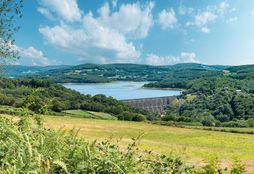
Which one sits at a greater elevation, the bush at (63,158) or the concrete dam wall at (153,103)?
the bush at (63,158)

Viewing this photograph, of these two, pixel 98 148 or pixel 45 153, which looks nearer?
pixel 45 153

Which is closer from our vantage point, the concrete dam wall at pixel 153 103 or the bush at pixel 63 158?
the bush at pixel 63 158

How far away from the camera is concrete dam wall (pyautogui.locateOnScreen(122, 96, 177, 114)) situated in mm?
139875

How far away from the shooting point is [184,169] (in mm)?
3799

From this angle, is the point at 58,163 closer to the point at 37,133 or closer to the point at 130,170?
the point at 130,170

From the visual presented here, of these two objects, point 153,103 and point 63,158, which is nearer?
point 63,158

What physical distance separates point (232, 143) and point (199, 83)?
152 meters

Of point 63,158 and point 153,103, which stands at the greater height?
point 63,158

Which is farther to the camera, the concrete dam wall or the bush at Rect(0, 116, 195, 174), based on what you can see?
the concrete dam wall

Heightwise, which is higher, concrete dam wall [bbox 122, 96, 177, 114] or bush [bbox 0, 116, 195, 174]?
bush [bbox 0, 116, 195, 174]

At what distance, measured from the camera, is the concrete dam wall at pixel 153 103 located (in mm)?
139875

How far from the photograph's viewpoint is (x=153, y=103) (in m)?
146

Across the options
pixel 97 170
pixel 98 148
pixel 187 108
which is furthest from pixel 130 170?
pixel 187 108

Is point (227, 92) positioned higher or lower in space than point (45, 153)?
lower
